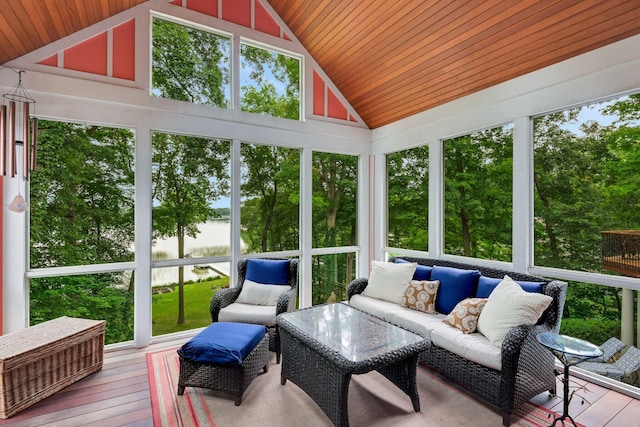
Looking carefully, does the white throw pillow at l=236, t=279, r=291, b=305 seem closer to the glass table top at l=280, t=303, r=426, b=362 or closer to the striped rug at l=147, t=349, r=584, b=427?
the glass table top at l=280, t=303, r=426, b=362

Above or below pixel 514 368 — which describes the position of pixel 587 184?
above

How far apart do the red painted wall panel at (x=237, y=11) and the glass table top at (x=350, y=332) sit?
3.98 metres

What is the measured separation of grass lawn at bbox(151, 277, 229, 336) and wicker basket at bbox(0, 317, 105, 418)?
0.79 metres

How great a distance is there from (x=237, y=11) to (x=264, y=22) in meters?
0.40

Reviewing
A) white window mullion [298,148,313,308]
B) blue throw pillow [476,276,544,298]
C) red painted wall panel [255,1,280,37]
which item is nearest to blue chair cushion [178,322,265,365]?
white window mullion [298,148,313,308]

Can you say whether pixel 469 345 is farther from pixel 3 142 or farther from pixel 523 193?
pixel 3 142

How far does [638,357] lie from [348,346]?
8.62ft

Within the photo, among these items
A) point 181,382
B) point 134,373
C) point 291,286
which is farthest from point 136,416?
point 291,286

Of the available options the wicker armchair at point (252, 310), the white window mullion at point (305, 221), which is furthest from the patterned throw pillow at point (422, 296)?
the white window mullion at point (305, 221)

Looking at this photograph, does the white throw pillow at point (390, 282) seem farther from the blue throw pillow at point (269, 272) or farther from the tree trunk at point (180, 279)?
the tree trunk at point (180, 279)

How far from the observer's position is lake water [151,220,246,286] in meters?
3.96

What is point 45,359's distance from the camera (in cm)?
262

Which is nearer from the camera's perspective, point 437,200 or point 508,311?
point 508,311

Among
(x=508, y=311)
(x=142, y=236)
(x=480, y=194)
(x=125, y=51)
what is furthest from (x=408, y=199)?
(x=125, y=51)
